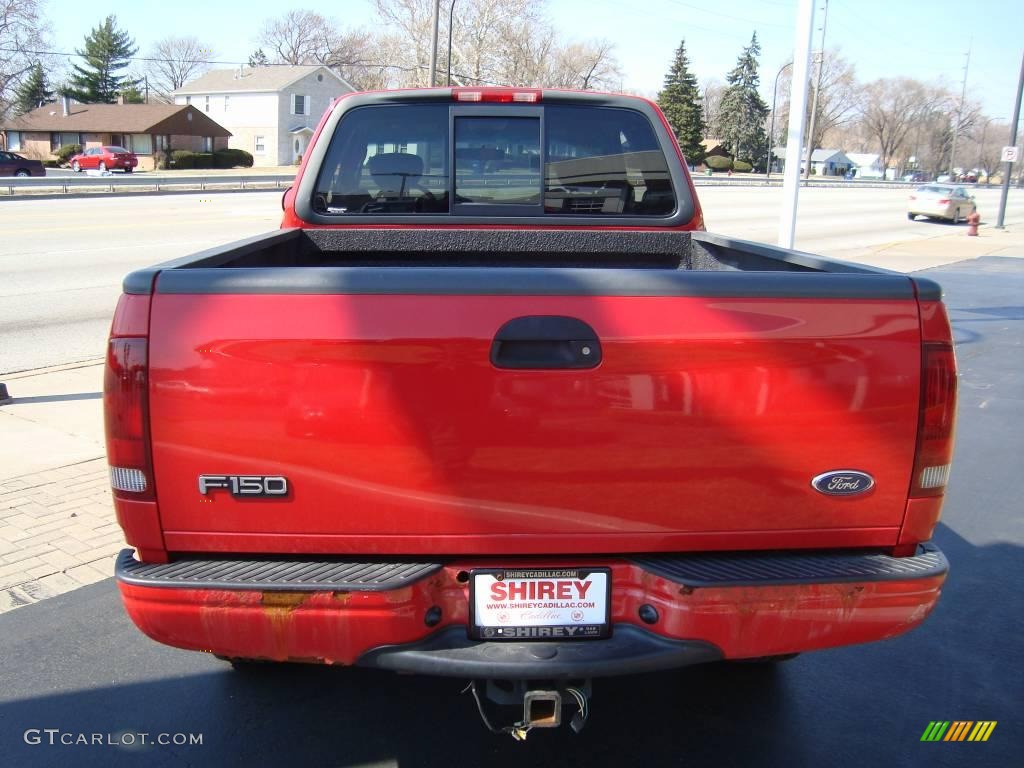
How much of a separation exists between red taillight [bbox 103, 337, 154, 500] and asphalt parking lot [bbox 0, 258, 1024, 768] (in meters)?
1.15

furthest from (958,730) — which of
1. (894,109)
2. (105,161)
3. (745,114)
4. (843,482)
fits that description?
(894,109)

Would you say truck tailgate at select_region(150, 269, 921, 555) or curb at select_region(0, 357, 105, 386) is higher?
truck tailgate at select_region(150, 269, 921, 555)

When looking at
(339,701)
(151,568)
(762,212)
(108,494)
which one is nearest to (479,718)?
(339,701)

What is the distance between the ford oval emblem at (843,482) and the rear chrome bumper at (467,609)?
20 centimetres

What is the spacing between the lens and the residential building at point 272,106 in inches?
2901

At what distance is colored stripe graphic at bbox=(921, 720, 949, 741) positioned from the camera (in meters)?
3.13

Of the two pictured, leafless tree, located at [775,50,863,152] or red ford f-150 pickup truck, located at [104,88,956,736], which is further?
leafless tree, located at [775,50,863,152]

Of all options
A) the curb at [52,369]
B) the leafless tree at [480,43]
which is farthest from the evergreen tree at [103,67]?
the curb at [52,369]

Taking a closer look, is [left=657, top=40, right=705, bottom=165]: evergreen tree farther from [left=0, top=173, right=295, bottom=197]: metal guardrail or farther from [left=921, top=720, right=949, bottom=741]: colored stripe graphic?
[left=921, top=720, right=949, bottom=741]: colored stripe graphic

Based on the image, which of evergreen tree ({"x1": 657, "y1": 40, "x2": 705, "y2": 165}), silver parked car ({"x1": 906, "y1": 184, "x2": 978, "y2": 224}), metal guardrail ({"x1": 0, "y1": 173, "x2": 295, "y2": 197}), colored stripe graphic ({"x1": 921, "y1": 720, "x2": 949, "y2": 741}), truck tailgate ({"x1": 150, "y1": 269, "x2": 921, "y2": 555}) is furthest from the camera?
evergreen tree ({"x1": 657, "y1": 40, "x2": 705, "y2": 165})

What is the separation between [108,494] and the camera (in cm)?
508

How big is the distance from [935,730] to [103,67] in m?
104

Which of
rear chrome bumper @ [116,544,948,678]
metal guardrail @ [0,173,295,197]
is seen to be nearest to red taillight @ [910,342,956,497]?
rear chrome bumper @ [116,544,948,678]

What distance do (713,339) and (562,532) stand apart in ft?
2.11
